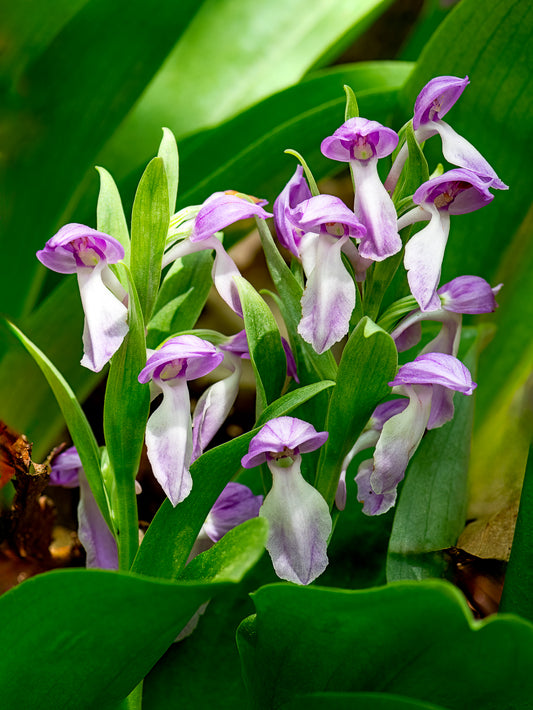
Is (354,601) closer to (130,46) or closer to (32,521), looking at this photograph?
(32,521)

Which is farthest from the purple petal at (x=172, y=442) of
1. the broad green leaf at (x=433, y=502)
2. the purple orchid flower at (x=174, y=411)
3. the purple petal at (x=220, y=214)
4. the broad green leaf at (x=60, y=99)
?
the broad green leaf at (x=60, y=99)

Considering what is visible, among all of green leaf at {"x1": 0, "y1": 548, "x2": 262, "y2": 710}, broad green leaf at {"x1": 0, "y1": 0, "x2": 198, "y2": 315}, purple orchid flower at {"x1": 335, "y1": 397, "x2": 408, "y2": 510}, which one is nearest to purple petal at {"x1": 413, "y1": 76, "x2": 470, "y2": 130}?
purple orchid flower at {"x1": 335, "y1": 397, "x2": 408, "y2": 510}

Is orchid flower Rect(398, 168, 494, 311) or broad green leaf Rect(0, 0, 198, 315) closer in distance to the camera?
orchid flower Rect(398, 168, 494, 311)

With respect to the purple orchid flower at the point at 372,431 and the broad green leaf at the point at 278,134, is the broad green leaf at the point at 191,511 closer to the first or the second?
the purple orchid flower at the point at 372,431

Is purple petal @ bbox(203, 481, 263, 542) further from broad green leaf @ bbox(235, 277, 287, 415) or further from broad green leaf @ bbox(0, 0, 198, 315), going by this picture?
broad green leaf @ bbox(0, 0, 198, 315)

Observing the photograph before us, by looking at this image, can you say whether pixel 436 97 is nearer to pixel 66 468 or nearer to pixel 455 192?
pixel 455 192
